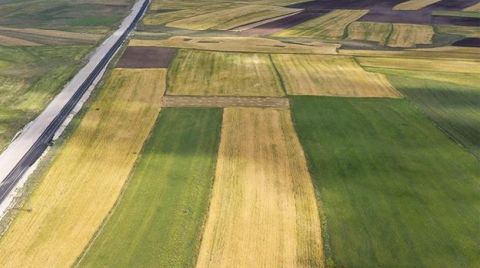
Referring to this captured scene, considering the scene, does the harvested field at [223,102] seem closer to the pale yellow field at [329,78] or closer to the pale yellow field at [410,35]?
the pale yellow field at [329,78]

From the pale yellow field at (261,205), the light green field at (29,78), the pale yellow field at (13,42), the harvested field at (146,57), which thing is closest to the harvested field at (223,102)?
the pale yellow field at (261,205)

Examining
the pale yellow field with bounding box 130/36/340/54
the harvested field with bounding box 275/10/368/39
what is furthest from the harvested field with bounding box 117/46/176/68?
the harvested field with bounding box 275/10/368/39

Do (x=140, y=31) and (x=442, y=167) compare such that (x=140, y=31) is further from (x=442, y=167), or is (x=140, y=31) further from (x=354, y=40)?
(x=442, y=167)

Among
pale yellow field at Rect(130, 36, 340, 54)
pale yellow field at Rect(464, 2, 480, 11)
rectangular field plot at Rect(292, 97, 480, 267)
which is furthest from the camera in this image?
pale yellow field at Rect(464, 2, 480, 11)

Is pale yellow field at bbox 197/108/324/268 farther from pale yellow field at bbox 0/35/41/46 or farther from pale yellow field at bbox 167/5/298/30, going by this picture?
pale yellow field at bbox 167/5/298/30

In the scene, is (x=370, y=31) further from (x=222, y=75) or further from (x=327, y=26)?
(x=222, y=75)

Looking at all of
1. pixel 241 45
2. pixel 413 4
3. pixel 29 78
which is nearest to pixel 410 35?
pixel 241 45
